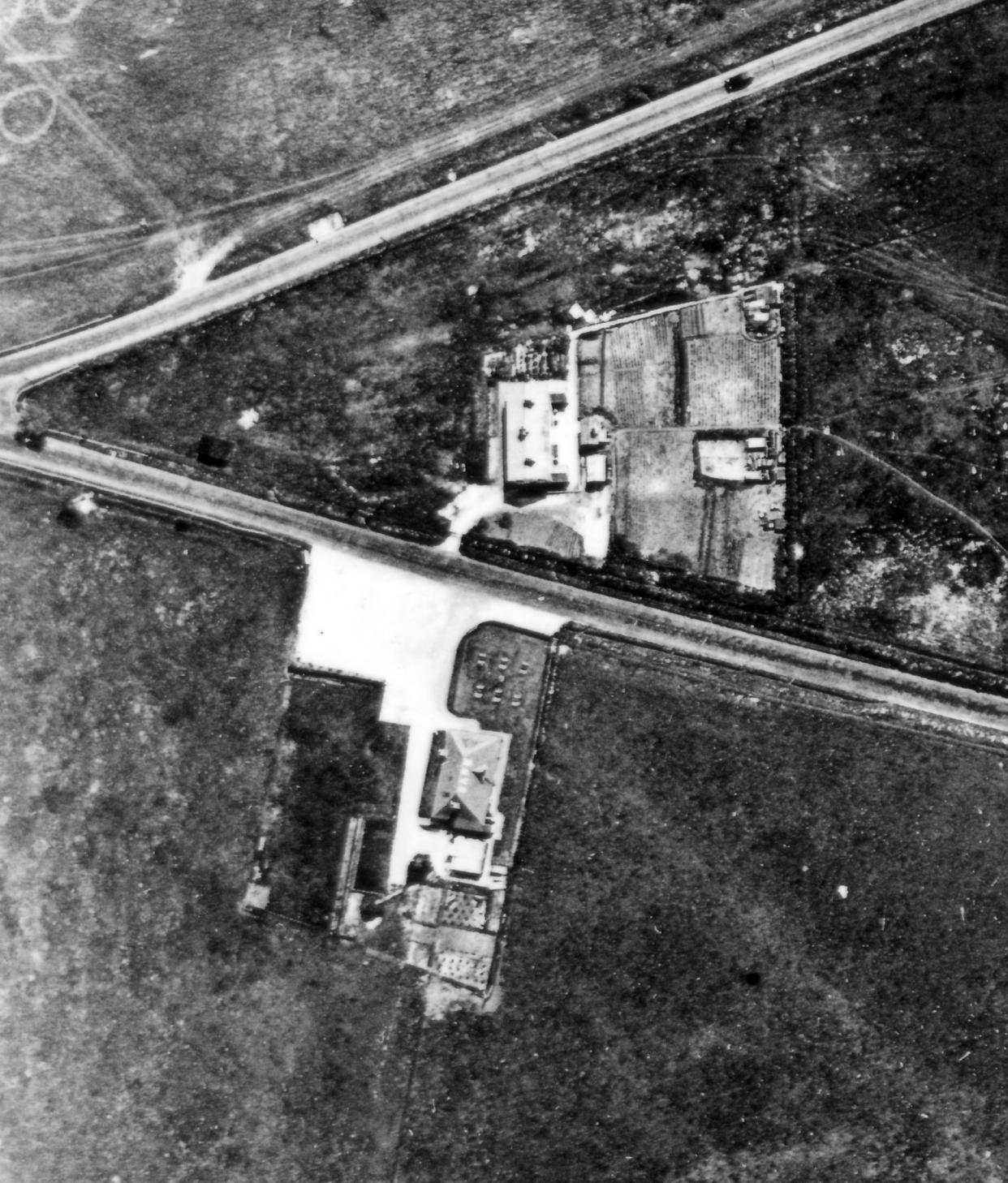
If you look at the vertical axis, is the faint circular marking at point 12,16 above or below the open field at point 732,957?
above

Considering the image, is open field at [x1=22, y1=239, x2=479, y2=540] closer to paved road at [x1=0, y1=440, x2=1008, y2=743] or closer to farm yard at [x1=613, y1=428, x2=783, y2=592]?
paved road at [x1=0, y1=440, x2=1008, y2=743]

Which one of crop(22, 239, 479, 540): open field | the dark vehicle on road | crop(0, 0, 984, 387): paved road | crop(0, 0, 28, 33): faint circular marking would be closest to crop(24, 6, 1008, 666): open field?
crop(22, 239, 479, 540): open field

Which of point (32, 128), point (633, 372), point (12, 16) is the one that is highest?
point (12, 16)

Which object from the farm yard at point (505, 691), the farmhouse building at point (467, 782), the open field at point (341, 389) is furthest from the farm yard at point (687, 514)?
the farmhouse building at point (467, 782)

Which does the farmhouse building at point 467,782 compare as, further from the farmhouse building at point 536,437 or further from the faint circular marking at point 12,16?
the faint circular marking at point 12,16

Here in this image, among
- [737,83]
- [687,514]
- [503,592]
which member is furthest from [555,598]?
[737,83]

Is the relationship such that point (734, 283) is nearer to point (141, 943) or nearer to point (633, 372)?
point (633, 372)
